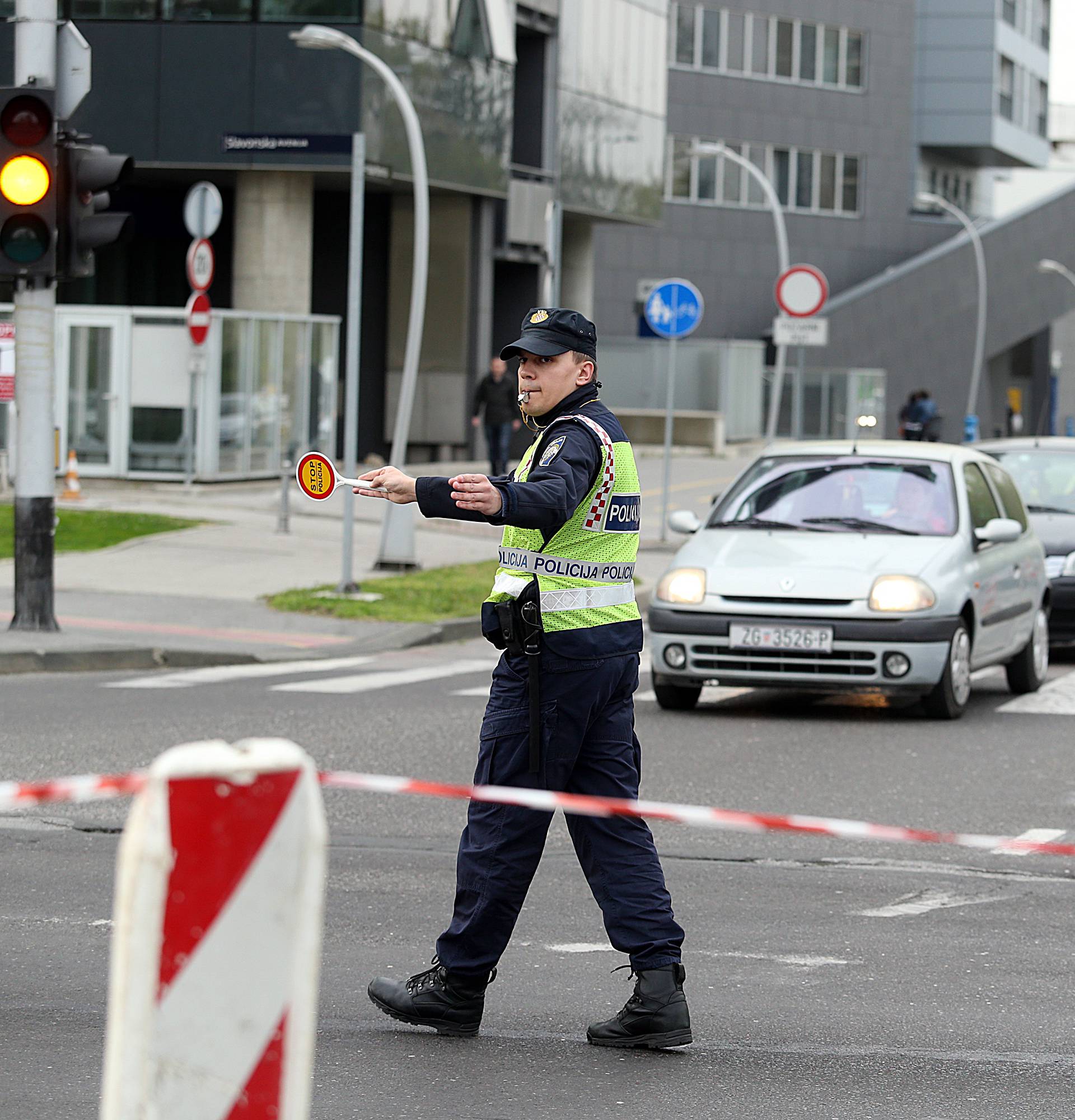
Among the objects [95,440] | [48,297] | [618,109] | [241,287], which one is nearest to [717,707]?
[48,297]

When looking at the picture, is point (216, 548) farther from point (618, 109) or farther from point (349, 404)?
point (618, 109)

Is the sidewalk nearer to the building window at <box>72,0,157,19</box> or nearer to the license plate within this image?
the license plate

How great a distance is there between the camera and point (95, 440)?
26.7 meters

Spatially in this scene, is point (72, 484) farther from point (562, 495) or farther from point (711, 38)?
point (711, 38)

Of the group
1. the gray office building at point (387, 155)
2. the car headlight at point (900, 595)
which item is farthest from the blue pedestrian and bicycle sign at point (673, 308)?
the car headlight at point (900, 595)

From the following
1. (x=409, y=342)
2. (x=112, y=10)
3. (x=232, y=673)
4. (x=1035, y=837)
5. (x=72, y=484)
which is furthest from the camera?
(x=112, y=10)

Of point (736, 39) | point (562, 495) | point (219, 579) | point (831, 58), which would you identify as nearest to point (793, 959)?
point (562, 495)

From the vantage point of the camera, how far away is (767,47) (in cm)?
5944

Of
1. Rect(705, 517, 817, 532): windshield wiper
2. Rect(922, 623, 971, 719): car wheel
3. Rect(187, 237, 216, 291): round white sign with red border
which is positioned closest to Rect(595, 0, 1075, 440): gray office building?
Rect(187, 237, 216, 291): round white sign with red border

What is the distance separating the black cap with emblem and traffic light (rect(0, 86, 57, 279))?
8.37 meters

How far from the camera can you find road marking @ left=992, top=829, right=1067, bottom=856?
25.4 ft

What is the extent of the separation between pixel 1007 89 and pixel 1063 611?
5551cm

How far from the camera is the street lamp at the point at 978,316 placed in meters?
52.1

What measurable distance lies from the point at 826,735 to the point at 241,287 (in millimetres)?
21953
